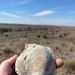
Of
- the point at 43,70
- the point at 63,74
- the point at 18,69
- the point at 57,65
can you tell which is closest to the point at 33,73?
the point at 43,70

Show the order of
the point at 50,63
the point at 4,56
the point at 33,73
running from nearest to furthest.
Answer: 1. the point at 33,73
2. the point at 50,63
3. the point at 4,56

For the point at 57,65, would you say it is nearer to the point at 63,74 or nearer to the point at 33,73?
the point at 33,73

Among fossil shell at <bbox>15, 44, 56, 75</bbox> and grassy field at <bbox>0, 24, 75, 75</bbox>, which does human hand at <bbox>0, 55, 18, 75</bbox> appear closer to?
fossil shell at <bbox>15, 44, 56, 75</bbox>

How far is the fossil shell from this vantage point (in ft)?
5.43

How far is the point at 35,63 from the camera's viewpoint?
1.73m

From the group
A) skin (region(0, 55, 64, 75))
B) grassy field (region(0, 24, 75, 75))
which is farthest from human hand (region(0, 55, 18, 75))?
grassy field (region(0, 24, 75, 75))

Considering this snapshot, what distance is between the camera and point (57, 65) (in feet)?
7.07

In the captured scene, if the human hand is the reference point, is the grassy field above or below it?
below

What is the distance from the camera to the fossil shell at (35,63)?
165 centimetres

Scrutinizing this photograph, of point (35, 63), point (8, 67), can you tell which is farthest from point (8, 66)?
point (35, 63)

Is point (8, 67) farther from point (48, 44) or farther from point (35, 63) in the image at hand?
point (48, 44)

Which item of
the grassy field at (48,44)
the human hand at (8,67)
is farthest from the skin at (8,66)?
the grassy field at (48,44)

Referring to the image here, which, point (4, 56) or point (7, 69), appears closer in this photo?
point (7, 69)

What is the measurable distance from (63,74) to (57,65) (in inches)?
281
